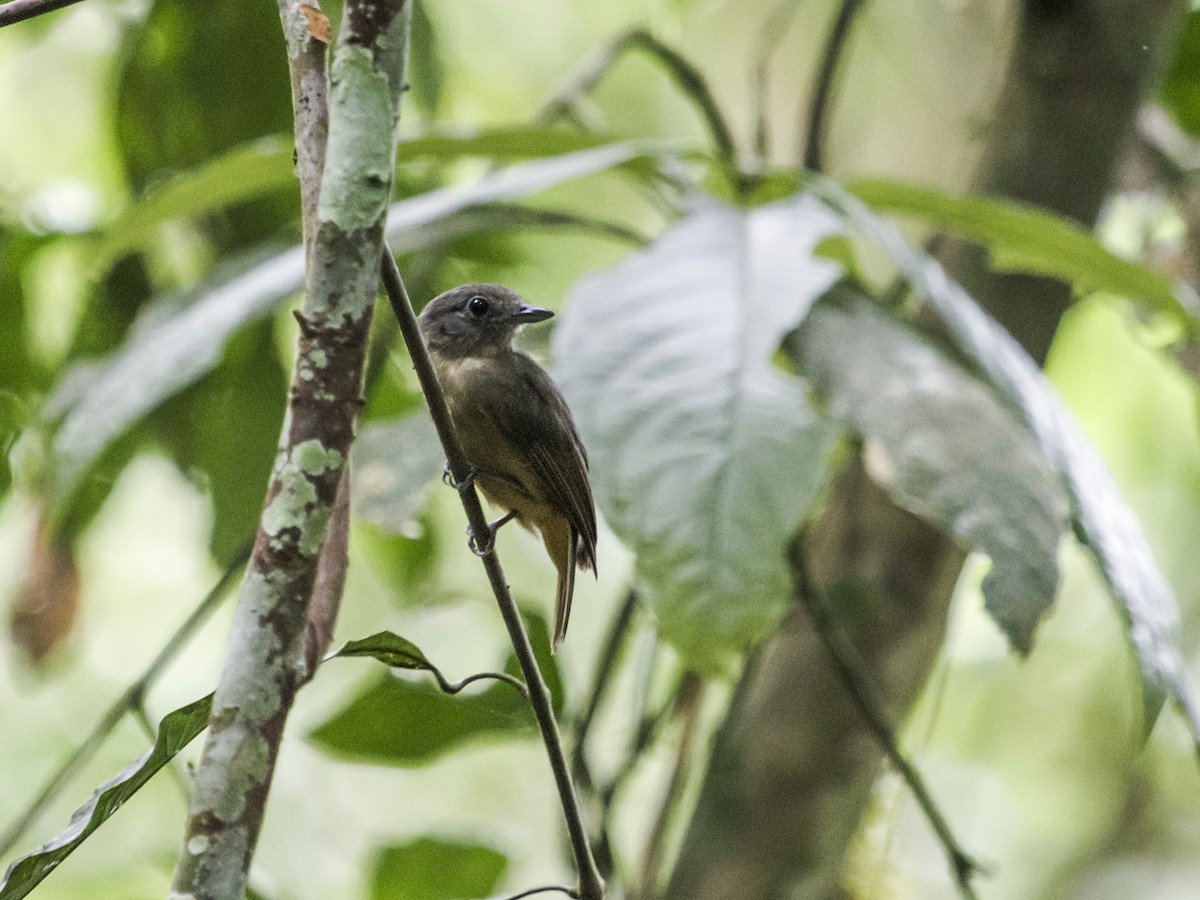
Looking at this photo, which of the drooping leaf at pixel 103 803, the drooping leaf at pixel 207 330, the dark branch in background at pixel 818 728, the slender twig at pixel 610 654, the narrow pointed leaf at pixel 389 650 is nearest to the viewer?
the drooping leaf at pixel 103 803

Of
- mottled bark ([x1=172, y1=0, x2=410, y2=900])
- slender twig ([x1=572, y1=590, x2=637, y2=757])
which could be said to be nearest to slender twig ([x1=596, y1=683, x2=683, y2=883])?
slender twig ([x1=572, y1=590, x2=637, y2=757])

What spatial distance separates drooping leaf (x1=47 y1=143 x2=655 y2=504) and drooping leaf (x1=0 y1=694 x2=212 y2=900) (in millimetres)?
1000

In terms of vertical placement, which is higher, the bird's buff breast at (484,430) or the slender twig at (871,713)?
the bird's buff breast at (484,430)


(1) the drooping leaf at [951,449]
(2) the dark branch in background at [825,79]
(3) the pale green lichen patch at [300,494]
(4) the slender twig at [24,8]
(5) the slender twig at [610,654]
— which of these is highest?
(2) the dark branch in background at [825,79]

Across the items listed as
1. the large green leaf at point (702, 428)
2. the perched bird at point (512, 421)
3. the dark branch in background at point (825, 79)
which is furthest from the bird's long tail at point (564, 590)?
the dark branch in background at point (825, 79)

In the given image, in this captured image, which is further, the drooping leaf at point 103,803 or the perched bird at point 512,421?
the perched bird at point 512,421

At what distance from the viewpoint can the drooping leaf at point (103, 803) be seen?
124 cm

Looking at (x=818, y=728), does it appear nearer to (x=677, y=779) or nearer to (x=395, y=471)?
(x=677, y=779)

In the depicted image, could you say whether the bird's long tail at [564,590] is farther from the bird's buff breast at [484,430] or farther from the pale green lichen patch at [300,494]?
the pale green lichen patch at [300,494]

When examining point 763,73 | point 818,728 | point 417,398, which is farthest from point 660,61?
point 818,728

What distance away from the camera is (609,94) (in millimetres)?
5039

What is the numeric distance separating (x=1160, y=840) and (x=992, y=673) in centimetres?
139

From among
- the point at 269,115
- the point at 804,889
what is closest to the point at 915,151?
the point at 269,115

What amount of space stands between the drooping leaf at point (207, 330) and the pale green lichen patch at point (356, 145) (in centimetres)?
118
